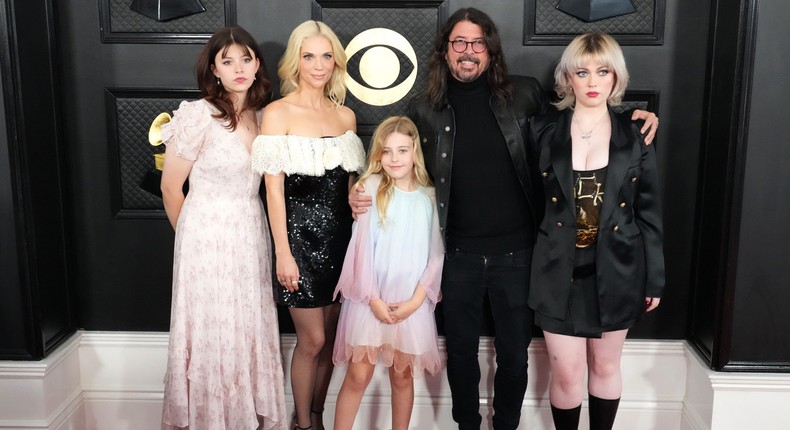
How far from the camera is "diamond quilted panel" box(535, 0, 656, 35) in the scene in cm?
271

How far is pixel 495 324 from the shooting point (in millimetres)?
2512

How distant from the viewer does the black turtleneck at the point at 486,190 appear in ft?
7.95

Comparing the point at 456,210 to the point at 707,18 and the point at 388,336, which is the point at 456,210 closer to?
the point at 388,336

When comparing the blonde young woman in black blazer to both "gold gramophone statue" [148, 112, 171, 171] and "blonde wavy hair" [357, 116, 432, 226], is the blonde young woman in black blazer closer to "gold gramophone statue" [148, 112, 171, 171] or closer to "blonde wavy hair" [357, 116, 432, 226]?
"blonde wavy hair" [357, 116, 432, 226]

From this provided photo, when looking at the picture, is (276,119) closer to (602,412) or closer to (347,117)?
(347,117)

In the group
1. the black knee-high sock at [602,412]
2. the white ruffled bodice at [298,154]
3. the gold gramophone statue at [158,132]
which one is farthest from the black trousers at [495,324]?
the gold gramophone statue at [158,132]

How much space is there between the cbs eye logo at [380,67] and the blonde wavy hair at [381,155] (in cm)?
37

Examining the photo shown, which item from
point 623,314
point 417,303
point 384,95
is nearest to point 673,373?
point 623,314

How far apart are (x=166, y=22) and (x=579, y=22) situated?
66.0 inches

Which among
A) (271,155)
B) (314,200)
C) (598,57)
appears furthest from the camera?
(314,200)

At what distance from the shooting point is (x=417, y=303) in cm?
243

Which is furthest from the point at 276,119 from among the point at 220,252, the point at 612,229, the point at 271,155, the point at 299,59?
the point at 612,229

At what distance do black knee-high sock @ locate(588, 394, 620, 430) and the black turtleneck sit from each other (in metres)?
0.65

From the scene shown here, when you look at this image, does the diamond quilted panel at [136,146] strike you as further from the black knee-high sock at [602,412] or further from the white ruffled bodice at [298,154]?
the black knee-high sock at [602,412]
